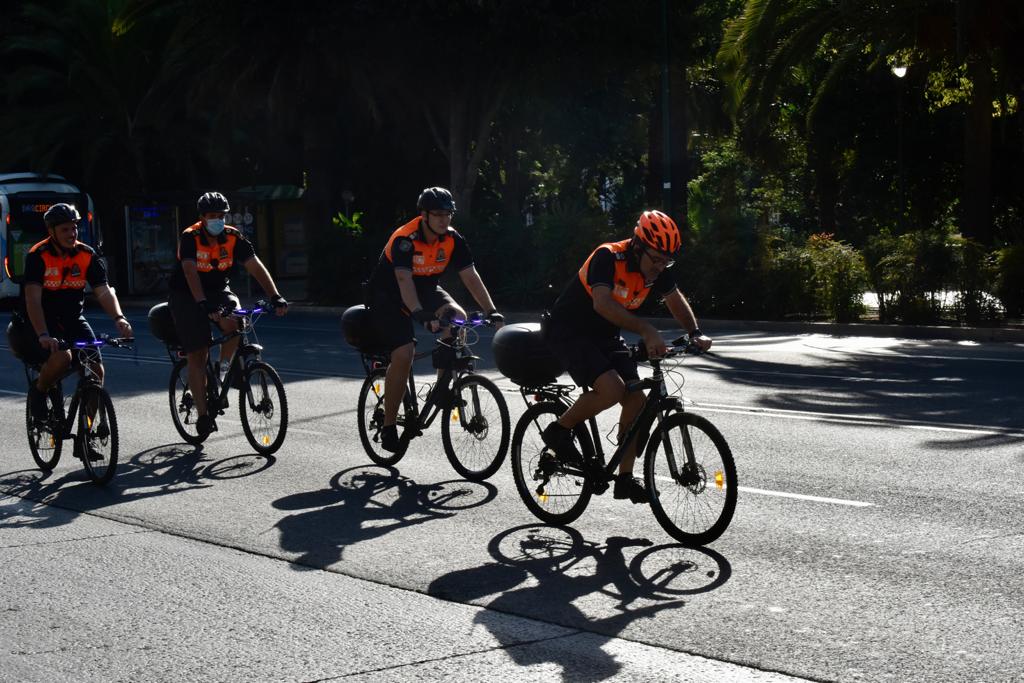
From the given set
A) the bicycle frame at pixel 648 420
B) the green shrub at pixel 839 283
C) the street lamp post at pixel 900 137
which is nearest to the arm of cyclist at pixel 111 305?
the bicycle frame at pixel 648 420

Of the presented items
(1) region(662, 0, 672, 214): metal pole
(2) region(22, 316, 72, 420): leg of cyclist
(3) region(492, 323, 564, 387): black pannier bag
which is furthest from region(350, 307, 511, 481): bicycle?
(1) region(662, 0, 672, 214): metal pole

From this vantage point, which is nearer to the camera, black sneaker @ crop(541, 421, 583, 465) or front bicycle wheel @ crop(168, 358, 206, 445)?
black sneaker @ crop(541, 421, 583, 465)

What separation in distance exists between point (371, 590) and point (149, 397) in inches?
326

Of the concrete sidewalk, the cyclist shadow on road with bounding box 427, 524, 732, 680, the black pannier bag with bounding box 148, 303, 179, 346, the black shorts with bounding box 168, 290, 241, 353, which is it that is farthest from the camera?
the black pannier bag with bounding box 148, 303, 179, 346

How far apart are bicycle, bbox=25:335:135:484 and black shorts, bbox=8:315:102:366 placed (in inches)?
5.2

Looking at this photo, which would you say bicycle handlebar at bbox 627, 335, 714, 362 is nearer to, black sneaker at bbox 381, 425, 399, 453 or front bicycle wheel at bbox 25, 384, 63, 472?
black sneaker at bbox 381, 425, 399, 453

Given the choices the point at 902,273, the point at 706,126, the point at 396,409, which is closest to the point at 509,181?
the point at 706,126

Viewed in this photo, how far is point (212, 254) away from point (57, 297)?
1.13 m

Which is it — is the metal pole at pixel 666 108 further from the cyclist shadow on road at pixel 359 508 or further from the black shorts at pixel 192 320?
the cyclist shadow on road at pixel 359 508

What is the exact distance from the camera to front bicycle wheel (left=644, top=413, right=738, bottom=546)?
6434 millimetres

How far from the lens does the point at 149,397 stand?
45.1 feet

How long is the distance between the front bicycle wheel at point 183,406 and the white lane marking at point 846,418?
3.99m

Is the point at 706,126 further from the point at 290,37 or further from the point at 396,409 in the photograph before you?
the point at 396,409

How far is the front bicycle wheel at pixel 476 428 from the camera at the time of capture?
8.37 m
